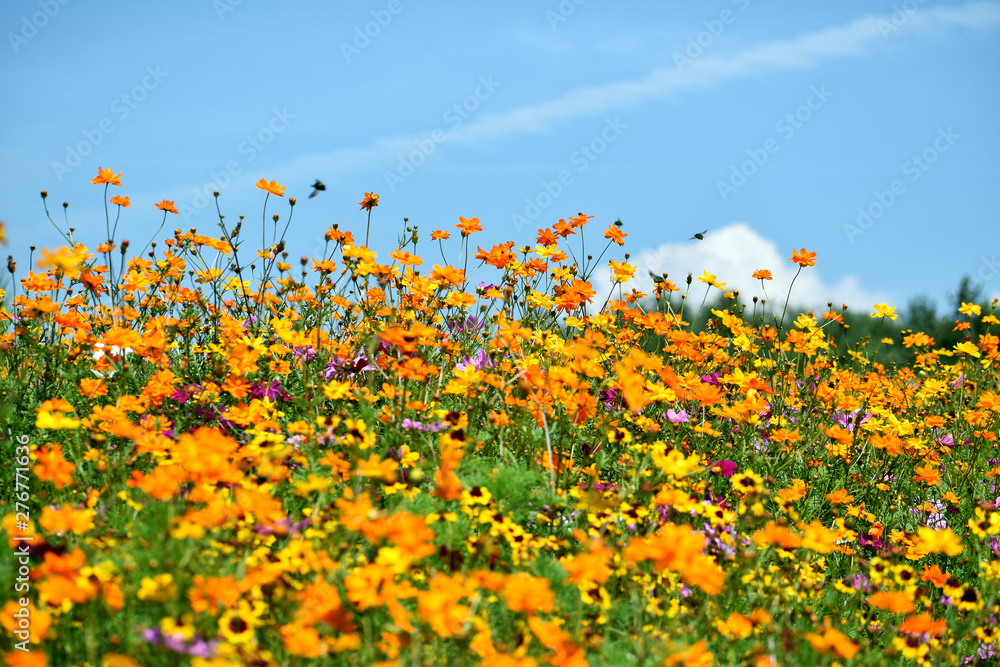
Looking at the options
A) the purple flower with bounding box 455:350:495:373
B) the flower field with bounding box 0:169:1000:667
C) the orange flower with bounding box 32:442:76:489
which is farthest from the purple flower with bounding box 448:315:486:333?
the orange flower with bounding box 32:442:76:489

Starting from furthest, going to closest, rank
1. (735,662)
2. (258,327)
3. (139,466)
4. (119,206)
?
1. (119,206)
2. (258,327)
3. (139,466)
4. (735,662)

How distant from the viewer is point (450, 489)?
226 centimetres

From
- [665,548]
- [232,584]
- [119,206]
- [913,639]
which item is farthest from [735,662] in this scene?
[119,206]

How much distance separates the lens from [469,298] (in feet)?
14.9

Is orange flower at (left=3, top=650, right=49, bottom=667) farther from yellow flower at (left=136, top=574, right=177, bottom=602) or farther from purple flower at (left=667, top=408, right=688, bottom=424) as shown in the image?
purple flower at (left=667, top=408, right=688, bottom=424)

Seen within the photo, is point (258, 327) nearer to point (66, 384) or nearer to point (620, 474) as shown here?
point (66, 384)

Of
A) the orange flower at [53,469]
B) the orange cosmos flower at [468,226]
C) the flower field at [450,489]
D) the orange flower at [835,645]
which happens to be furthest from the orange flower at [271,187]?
the orange flower at [835,645]

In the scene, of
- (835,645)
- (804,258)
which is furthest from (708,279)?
(835,645)

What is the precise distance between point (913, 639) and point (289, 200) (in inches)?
146

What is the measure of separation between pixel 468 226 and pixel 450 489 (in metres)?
2.52

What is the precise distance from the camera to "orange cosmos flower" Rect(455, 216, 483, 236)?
454cm

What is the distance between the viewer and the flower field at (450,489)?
2.04 metres

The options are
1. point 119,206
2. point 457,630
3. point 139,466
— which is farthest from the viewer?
point 119,206

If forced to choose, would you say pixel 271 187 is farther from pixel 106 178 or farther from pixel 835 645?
pixel 835 645
